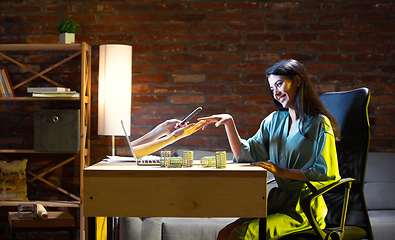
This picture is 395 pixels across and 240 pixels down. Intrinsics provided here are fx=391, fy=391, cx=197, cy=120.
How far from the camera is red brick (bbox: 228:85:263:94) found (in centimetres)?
315

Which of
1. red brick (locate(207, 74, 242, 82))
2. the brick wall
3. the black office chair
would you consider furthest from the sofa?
red brick (locate(207, 74, 242, 82))

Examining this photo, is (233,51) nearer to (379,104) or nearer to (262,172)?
(379,104)

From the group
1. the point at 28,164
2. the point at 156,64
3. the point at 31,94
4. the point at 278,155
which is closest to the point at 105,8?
the point at 156,64

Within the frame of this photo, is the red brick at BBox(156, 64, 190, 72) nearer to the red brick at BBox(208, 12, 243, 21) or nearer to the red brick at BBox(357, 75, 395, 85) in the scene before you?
the red brick at BBox(208, 12, 243, 21)

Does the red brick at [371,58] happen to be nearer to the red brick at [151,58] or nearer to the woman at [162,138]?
the red brick at [151,58]

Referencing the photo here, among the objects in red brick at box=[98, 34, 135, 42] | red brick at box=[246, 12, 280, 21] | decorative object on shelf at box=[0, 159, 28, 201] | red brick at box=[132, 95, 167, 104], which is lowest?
decorative object on shelf at box=[0, 159, 28, 201]

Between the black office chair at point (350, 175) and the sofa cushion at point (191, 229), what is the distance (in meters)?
0.70

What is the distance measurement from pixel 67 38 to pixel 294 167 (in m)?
1.99

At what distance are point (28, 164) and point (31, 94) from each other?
580mm

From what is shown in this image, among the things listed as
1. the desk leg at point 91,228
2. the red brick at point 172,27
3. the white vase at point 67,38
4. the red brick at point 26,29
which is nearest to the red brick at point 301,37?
the red brick at point 172,27

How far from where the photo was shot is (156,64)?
3188 millimetres

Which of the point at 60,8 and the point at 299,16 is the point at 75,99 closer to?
the point at 60,8

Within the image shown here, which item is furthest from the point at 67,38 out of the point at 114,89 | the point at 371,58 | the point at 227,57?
the point at 371,58

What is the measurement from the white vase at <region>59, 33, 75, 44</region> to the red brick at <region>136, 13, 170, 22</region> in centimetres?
55
